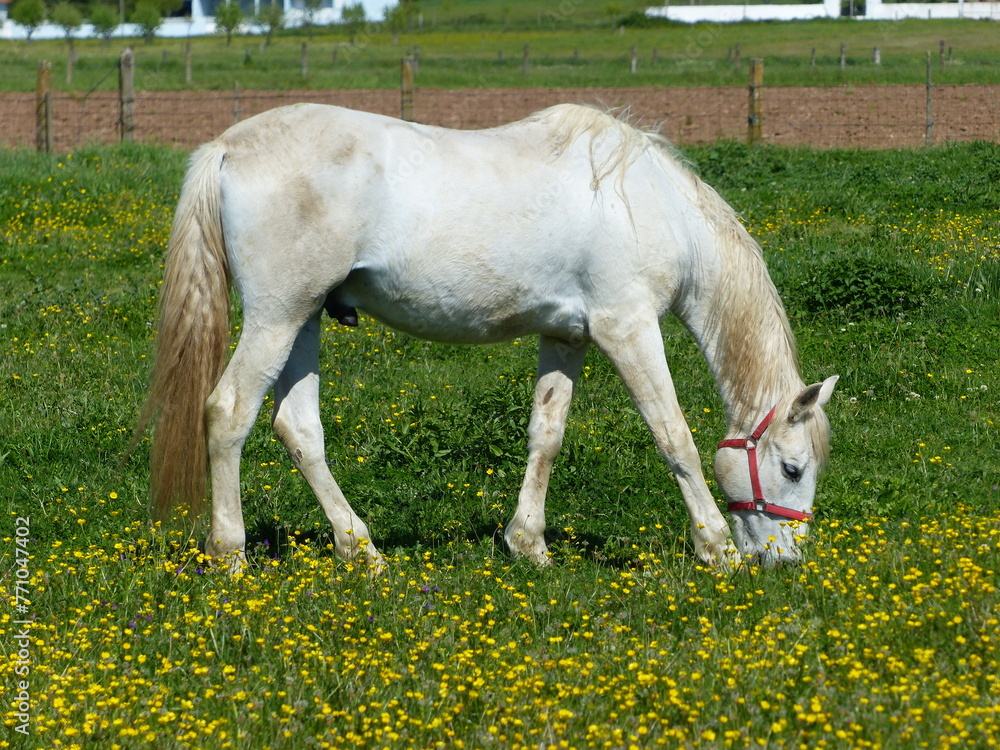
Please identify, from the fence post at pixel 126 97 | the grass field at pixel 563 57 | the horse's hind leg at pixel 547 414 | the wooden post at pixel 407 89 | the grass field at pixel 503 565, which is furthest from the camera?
the grass field at pixel 563 57

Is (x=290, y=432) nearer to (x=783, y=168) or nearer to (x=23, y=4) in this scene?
(x=783, y=168)

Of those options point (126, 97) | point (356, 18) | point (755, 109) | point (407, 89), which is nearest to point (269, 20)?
point (356, 18)

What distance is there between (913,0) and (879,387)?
5828 centimetres

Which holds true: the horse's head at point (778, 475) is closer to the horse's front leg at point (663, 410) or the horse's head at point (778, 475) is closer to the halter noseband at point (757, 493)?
the halter noseband at point (757, 493)

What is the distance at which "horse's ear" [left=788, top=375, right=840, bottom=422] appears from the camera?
4520mm

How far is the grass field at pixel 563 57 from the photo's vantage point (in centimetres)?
3194

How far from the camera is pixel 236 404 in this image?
14.5ft

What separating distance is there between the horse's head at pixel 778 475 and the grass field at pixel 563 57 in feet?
66.8

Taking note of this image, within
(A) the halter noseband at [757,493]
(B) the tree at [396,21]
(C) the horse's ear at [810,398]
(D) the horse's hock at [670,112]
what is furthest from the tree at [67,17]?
(C) the horse's ear at [810,398]

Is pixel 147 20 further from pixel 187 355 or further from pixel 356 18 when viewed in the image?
pixel 187 355

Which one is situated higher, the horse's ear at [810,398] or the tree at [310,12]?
the tree at [310,12]

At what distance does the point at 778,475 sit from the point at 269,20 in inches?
2311

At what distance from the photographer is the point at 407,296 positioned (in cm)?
448

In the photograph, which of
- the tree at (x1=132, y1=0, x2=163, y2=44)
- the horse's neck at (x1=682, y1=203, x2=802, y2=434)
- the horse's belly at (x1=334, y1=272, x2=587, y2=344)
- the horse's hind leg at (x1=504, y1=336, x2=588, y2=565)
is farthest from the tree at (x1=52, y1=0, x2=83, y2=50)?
the horse's neck at (x1=682, y1=203, x2=802, y2=434)
